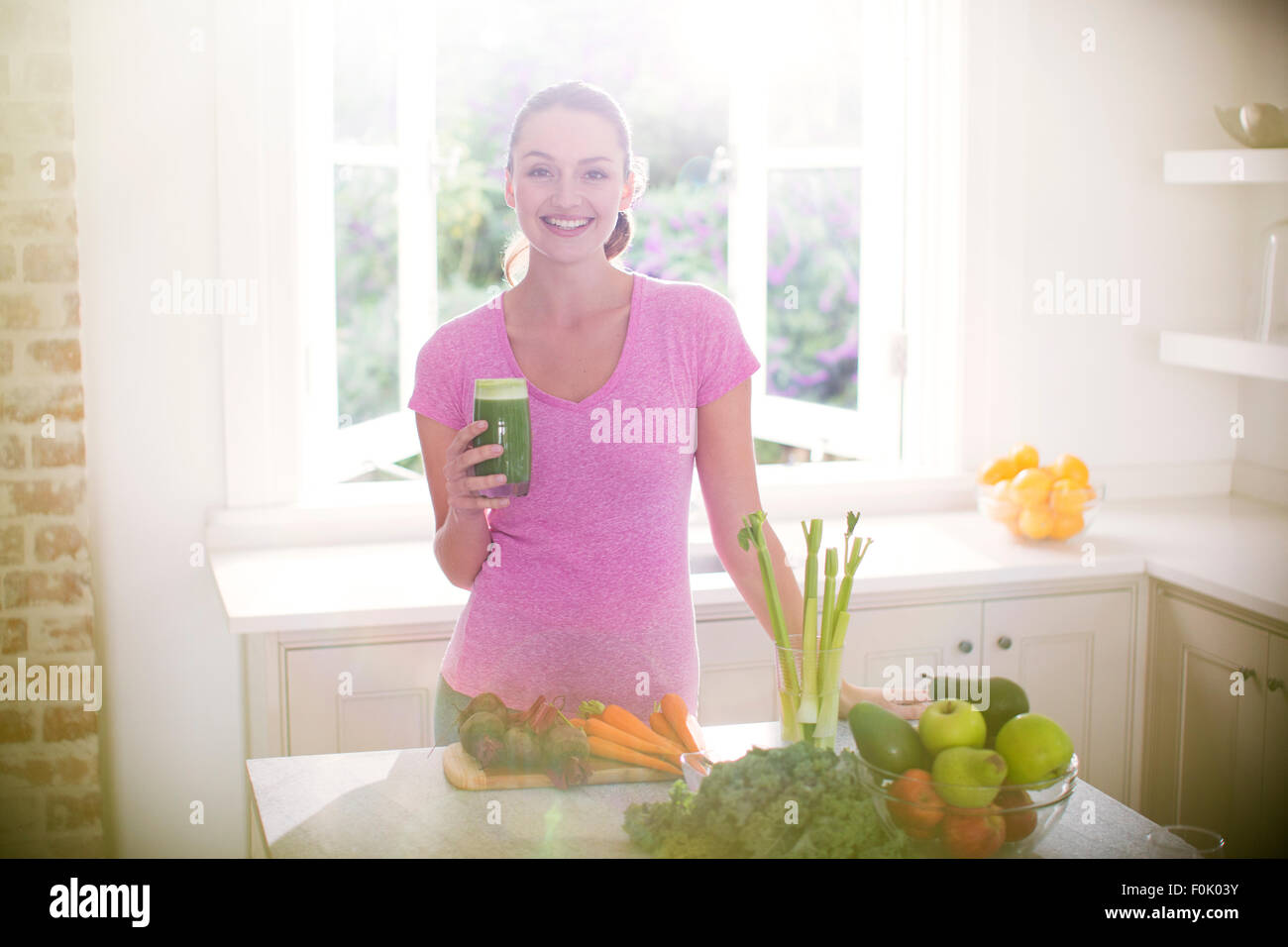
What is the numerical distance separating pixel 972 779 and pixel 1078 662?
5.02ft

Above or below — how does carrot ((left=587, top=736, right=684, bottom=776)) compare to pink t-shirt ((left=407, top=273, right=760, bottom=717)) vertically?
below

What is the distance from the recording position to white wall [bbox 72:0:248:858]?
2.22 metres

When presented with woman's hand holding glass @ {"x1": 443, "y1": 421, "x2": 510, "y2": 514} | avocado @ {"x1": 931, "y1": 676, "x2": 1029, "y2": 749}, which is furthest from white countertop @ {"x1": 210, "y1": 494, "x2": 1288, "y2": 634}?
avocado @ {"x1": 931, "y1": 676, "x2": 1029, "y2": 749}

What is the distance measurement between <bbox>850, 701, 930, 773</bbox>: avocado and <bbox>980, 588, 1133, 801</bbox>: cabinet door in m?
1.36

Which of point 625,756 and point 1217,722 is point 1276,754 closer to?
point 1217,722

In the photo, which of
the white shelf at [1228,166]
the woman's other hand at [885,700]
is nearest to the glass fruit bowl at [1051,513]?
the white shelf at [1228,166]

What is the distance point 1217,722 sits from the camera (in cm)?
227

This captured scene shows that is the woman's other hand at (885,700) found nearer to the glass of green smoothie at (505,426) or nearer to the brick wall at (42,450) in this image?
the glass of green smoothie at (505,426)

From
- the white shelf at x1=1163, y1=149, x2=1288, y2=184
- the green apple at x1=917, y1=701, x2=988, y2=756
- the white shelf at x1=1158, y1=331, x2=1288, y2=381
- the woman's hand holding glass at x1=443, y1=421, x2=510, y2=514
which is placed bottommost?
the green apple at x1=917, y1=701, x2=988, y2=756

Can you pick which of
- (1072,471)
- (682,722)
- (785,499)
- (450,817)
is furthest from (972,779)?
(785,499)

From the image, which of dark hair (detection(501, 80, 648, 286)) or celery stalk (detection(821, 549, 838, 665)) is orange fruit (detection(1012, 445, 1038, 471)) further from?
celery stalk (detection(821, 549, 838, 665))

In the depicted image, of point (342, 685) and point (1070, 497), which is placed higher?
point (1070, 497)

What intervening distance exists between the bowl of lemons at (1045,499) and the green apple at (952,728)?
4.81 feet
